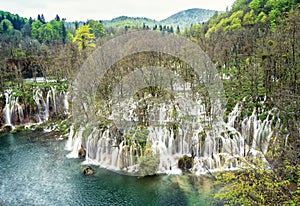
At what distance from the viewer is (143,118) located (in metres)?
22.8

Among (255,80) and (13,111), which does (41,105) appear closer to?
(13,111)

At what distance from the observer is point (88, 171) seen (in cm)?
1866

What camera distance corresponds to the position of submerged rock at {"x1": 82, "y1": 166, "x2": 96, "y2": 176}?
18506 millimetres

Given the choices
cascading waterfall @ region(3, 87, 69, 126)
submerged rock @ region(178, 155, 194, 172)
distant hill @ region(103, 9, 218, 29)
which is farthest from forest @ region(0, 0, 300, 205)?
distant hill @ region(103, 9, 218, 29)

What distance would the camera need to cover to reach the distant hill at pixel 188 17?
167 meters

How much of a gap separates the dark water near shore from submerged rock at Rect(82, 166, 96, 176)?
0.87 feet

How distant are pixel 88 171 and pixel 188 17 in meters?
176

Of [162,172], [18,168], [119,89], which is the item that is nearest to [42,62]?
[119,89]

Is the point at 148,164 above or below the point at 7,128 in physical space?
below

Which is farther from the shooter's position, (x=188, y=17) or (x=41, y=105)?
(x=188, y=17)

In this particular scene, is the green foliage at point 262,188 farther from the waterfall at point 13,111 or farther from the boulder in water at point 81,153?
the waterfall at point 13,111

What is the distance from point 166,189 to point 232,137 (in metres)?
6.51

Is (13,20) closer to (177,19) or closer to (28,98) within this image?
(28,98)

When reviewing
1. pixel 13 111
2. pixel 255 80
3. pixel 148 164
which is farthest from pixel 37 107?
pixel 255 80
